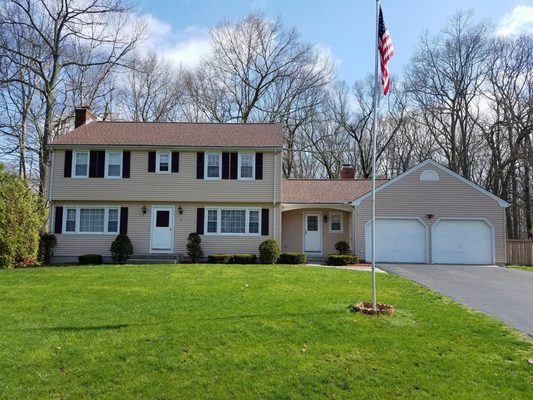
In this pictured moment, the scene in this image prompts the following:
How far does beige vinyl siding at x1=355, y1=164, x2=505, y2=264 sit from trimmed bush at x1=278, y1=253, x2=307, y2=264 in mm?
2922

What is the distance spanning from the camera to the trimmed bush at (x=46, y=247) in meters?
18.0

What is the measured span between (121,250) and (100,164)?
428 cm

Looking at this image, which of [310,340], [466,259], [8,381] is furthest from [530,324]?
[466,259]

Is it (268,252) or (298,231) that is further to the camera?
(298,231)

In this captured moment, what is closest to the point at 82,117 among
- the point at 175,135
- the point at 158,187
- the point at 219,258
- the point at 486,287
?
the point at 175,135

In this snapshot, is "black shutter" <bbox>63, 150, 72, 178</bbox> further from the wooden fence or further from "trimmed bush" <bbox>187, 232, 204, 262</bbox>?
the wooden fence

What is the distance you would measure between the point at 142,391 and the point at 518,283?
41.0ft

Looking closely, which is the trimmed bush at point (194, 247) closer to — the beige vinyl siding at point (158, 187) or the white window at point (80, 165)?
the beige vinyl siding at point (158, 187)

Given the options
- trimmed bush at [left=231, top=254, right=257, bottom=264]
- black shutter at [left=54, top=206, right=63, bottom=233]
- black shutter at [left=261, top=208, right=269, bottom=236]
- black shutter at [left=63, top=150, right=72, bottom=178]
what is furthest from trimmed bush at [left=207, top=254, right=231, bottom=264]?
black shutter at [left=63, top=150, right=72, bottom=178]

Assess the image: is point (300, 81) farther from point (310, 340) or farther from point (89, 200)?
point (310, 340)

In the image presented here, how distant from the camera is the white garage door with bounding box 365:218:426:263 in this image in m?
19.3

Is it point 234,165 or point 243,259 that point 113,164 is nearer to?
point 234,165

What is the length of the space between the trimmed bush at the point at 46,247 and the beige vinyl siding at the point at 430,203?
13.7 m

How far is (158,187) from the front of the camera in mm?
19422
